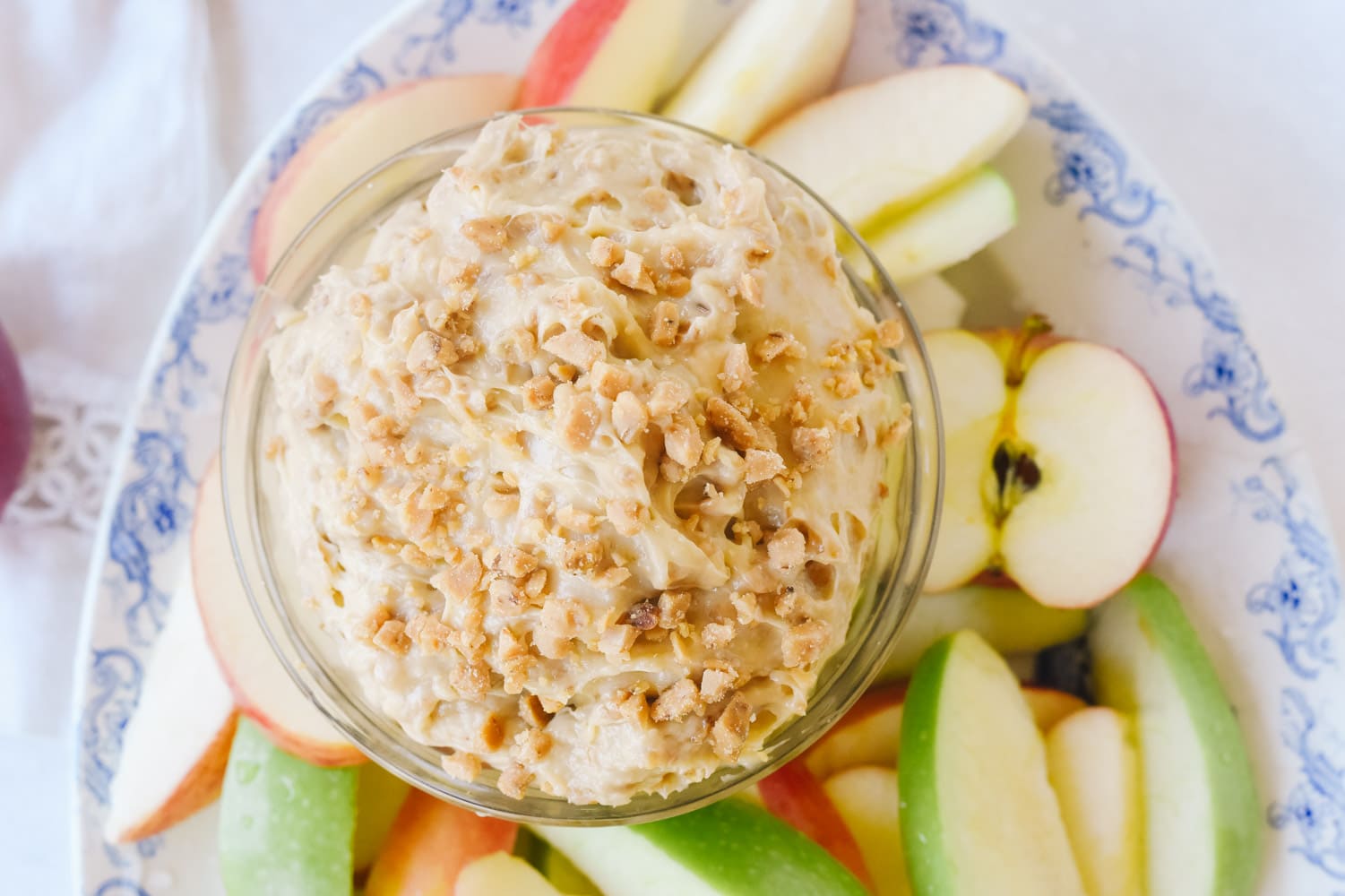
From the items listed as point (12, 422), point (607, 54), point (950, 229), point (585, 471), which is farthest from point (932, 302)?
point (12, 422)

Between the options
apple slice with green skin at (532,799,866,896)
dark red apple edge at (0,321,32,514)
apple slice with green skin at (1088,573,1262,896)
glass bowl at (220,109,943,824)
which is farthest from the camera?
dark red apple edge at (0,321,32,514)

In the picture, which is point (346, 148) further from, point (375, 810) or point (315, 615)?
point (375, 810)

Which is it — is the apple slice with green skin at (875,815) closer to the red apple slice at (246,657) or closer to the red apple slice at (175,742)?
Result: the red apple slice at (246,657)

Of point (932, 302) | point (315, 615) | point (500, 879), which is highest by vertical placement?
point (932, 302)

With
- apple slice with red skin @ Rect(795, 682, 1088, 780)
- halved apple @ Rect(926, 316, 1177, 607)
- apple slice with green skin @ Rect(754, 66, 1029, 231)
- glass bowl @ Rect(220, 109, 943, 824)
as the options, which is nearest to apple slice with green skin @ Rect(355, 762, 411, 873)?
glass bowl @ Rect(220, 109, 943, 824)

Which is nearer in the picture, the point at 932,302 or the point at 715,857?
the point at 715,857

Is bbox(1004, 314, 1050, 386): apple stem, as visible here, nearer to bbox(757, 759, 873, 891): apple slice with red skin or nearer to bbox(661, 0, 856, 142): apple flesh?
bbox(661, 0, 856, 142): apple flesh
